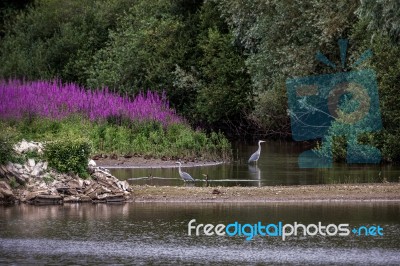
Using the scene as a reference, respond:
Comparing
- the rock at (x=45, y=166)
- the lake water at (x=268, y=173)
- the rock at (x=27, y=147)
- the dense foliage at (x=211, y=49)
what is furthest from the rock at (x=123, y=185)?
the dense foliage at (x=211, y=49)

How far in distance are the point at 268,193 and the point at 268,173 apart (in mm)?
6236

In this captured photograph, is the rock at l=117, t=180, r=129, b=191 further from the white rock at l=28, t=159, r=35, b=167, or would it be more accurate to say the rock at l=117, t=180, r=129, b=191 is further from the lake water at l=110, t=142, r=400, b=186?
the lake water at l=110, t=142, r=400, b=186

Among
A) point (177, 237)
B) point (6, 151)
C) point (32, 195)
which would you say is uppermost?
point (6, 151)

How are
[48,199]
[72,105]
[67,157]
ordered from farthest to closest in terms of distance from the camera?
[72,105] → [67,157] → [48,199]

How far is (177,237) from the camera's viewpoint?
20188 mm

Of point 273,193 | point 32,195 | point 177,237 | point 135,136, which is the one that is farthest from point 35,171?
point 135,136

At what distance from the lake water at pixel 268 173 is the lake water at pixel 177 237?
174 inches

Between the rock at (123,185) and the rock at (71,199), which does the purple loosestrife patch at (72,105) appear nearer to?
the rock at (123,185)

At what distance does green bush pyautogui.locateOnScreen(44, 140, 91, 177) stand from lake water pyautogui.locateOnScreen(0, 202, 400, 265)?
97 cm

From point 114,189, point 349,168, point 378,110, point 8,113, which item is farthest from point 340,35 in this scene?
Result: point 114,189

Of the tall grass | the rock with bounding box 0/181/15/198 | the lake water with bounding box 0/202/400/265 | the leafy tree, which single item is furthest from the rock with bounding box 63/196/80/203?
the leafy tree

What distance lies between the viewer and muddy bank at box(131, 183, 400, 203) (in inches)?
992

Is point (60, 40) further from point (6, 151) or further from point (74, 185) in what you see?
point (6, 151)

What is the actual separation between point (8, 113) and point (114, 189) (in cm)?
1219
